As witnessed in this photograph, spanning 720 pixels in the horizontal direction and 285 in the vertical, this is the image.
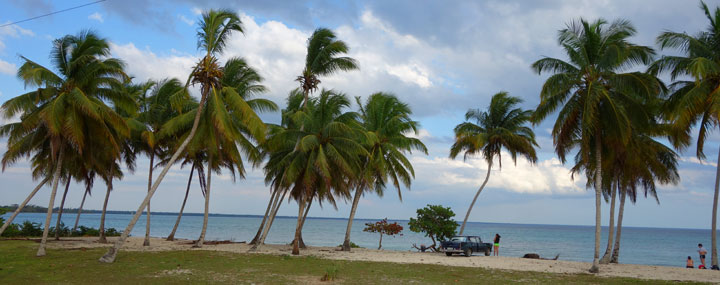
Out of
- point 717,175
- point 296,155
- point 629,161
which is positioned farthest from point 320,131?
point 717,175

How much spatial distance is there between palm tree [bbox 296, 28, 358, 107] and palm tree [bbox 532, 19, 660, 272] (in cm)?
1087

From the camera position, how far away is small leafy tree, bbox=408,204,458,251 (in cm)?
3000

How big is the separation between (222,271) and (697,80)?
1813 cm

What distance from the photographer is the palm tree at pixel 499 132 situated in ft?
101

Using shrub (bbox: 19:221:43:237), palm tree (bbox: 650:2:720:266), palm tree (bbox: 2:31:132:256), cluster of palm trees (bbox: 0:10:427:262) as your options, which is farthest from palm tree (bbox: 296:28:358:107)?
shrub (bbox: 19:221:43:237)

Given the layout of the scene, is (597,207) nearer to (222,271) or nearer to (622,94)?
(622,94)

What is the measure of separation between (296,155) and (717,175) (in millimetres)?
18447

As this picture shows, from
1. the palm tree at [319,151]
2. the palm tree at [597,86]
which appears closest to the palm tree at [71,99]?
the palm tree at [319,151]

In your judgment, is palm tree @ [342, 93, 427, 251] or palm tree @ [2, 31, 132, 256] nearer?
palm tree @ [2, 31, 132, 256]

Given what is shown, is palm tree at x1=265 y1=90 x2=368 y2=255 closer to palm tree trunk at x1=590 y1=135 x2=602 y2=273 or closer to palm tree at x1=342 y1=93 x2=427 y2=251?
palm tree at x1=342 y1=93 x2=427 y2=251

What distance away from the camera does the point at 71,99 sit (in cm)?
1761

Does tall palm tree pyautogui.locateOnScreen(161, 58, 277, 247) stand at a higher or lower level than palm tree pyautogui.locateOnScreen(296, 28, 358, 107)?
lower

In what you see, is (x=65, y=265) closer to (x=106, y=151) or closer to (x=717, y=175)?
(x=106, y=151)

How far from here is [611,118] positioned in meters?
18.4
